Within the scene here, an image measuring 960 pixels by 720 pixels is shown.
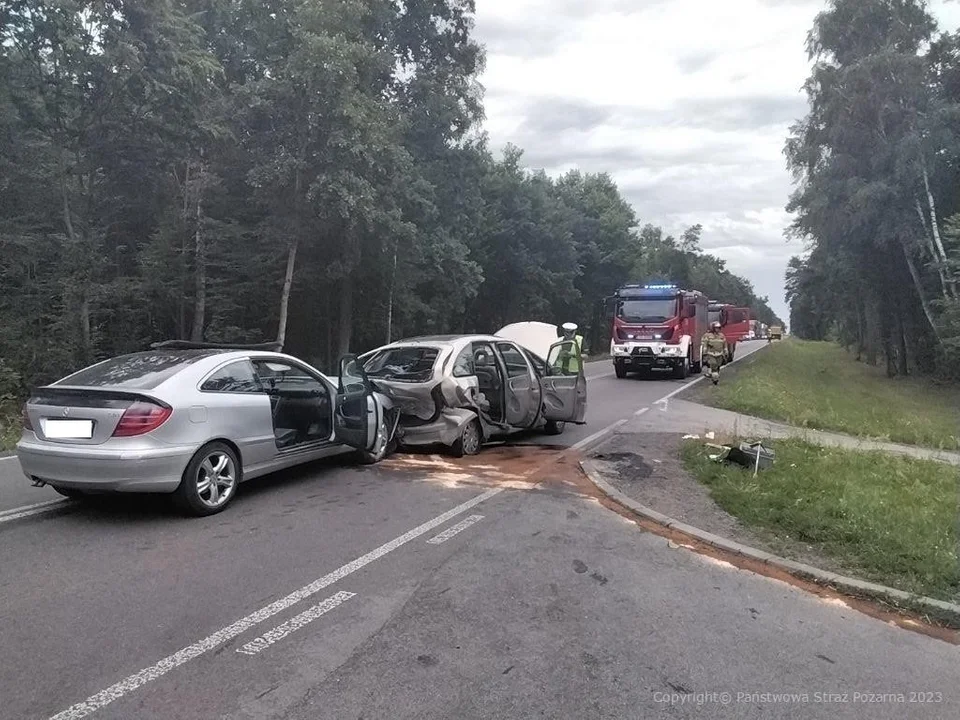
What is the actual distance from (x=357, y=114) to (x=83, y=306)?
330 inches

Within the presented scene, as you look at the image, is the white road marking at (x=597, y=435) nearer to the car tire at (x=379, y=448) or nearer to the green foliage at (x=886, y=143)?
the car tire at (x=379, y=448)

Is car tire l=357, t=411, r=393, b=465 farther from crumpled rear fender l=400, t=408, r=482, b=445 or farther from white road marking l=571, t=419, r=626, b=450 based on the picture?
white road marking l=571, t=419, r=626, b=450

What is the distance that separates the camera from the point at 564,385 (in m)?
11.0

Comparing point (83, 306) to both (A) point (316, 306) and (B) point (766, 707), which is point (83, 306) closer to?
(A) point (316, 306)

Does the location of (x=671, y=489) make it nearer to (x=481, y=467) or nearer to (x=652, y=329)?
(x=481, y=467)

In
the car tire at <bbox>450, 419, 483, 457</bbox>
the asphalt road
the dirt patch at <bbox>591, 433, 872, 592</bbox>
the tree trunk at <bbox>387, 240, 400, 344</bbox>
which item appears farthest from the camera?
the tree trunk at <bbox>387, 240, 400, 344</bbox>

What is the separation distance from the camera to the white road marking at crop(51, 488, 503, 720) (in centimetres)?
320

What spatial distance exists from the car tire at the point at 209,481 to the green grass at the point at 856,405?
1066 centimetres

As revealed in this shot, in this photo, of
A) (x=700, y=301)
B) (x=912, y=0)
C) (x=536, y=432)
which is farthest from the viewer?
(x=700, y=301)

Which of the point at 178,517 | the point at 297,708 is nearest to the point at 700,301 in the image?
the point at 178,517

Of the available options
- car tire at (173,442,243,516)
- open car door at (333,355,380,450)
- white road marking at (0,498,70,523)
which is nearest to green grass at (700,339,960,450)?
open car door at (333,355,380,450)

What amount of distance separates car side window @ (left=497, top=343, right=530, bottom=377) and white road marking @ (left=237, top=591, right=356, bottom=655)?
5.84 metres

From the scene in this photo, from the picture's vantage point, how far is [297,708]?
10.5 feet

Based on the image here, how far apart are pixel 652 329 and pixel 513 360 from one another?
14.1m
